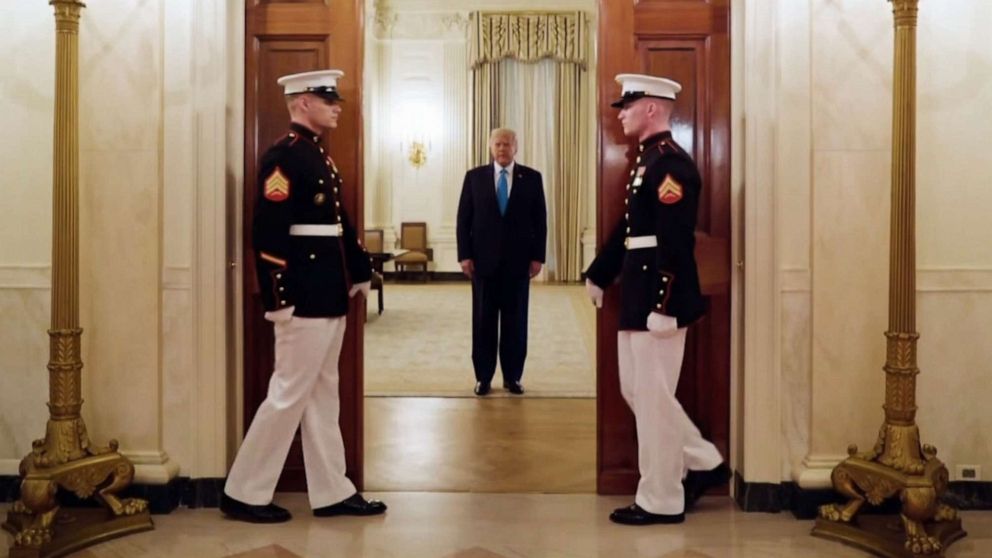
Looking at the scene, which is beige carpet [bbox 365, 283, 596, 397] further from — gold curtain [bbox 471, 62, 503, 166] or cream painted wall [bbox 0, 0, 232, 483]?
gold curtain [bbox 471, 62, 503, 166]

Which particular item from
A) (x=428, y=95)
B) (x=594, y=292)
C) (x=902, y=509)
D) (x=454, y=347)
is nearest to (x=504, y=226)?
(x=594, y=292)

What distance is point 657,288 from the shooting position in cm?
362

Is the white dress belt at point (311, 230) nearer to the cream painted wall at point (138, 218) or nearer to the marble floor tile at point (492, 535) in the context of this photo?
the cream painted wall at point (138, 218)

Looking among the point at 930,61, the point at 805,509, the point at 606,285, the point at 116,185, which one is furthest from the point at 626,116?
the point at 116,185

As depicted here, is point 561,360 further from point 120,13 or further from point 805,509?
point 120,13

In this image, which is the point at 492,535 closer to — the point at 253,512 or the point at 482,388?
the point at 253,512

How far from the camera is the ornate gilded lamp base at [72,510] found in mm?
3373

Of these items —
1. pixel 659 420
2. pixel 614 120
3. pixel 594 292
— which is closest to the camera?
pixel 659 420

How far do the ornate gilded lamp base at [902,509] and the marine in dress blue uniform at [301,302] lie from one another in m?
1.80

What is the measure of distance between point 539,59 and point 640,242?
1161 cm

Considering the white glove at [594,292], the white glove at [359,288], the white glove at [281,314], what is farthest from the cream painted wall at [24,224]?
the white glove at [594,292]

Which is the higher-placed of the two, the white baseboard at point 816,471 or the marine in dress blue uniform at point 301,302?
the marine in dress blue uniform at point 301,302

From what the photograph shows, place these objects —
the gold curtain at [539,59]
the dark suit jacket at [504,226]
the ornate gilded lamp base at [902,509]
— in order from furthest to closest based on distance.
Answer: the gold curtain at [539,59] → the dark suit jacket at [504,226] → the ornate gilded lamp base at [902,509]

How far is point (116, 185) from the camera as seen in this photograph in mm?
3893
